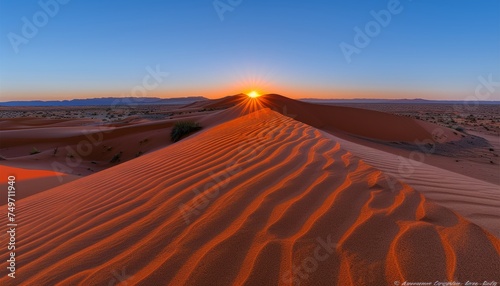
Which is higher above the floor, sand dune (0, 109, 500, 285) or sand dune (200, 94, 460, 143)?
sand dune (0, 109, 500, 285)

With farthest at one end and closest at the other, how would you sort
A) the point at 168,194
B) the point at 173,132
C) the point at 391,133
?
the point at 391,133, the point at 173,132, the point at 168,194

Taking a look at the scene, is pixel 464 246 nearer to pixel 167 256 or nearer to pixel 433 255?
pixel 433 255

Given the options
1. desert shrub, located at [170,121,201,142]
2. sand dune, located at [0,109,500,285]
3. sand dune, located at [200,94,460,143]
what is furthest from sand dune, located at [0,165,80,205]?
sand dune, located at [200,94,460,143]

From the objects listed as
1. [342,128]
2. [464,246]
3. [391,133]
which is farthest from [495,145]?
[464,246]

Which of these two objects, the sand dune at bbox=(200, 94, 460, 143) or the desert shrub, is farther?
the sand dune at bbox=(200, 94, 460, 143)

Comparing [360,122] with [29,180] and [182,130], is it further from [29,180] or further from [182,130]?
[29,180]

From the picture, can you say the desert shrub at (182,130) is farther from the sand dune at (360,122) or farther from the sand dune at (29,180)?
the sand dune at (29,180)

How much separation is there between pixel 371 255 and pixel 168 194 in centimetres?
192

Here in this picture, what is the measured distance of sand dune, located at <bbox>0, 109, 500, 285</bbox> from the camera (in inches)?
64.3

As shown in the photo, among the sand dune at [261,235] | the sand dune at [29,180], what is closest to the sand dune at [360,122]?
the sand dune at [29,180]

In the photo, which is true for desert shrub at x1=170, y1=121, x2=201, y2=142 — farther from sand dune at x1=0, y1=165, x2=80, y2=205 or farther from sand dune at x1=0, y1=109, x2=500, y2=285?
sand dune at x1=0, y1=109, x2=500, y2=285

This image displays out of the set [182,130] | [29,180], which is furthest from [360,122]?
[29,180]

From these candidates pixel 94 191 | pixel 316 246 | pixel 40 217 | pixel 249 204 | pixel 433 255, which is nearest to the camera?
pixel 433 255

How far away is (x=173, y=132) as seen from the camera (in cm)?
1279
